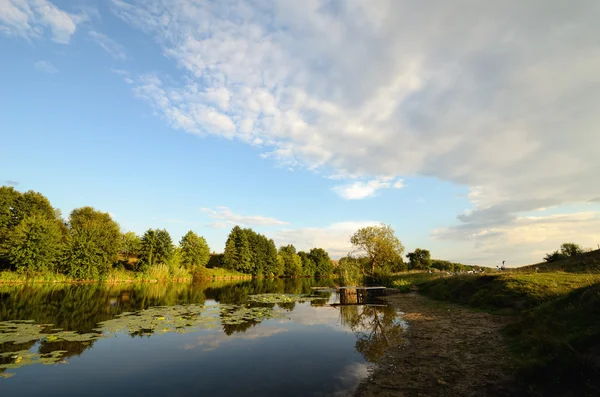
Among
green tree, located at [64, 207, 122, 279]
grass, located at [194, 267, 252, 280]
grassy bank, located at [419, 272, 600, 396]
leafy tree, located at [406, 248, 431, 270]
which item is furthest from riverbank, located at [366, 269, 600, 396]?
leafy tree, located at [406, 248, 431, 270]

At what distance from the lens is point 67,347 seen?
583 inches

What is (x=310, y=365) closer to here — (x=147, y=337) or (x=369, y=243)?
(x=147, y=337)

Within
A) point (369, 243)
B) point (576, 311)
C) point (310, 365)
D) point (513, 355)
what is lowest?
point (310, 365)

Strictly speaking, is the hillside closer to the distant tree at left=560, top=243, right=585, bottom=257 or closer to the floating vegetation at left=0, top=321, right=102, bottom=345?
the distant tree at left=560, top=243, right=585, bottom=257

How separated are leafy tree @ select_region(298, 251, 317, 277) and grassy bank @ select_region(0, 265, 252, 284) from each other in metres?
52.2

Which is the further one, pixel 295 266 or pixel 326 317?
pixel 295 266

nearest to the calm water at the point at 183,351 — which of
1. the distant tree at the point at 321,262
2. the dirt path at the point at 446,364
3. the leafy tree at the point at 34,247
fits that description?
the dirt path at the point at 446,364

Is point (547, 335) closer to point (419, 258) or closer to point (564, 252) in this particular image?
point (564, 252)

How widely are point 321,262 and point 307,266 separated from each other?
536 inches

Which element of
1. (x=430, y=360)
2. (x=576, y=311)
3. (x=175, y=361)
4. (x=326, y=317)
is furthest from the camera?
(x=326, y=317)

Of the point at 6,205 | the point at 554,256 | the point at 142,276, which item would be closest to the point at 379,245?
the point at 554,256

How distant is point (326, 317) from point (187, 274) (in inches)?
2464

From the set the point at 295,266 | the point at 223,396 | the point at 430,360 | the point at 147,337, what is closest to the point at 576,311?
the point at 430,360

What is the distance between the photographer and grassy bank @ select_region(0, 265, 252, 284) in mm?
49500
